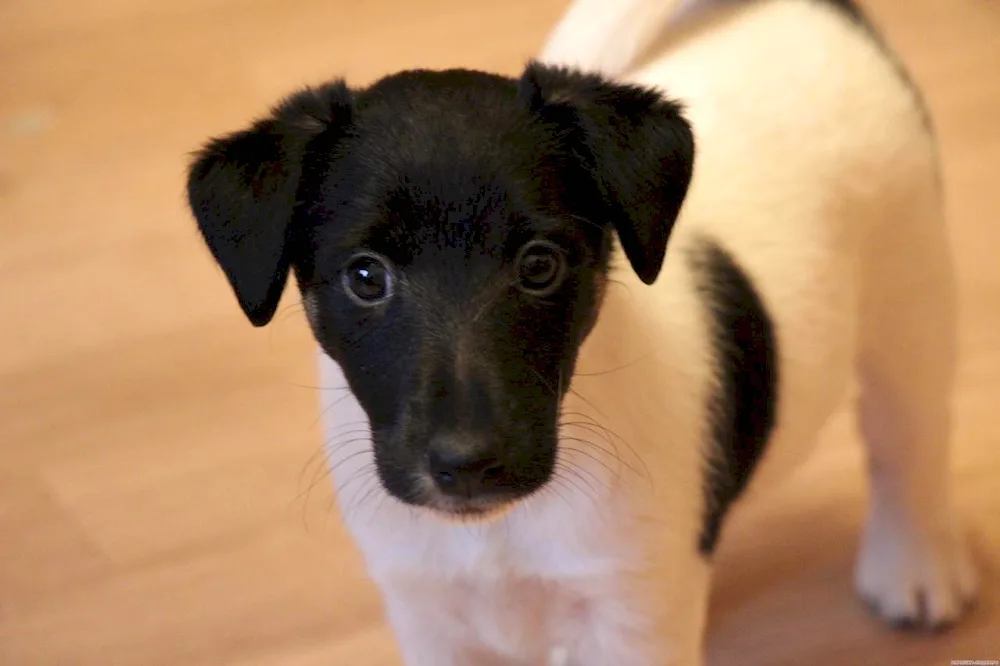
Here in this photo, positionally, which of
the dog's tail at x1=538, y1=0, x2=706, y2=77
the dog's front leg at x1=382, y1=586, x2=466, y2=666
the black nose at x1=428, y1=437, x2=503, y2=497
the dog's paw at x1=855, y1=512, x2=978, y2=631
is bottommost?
the dog's paw at x1=855, y1=512, x2=978, y2=631

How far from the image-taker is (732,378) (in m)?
1.75

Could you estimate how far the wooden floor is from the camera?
2.37 meters

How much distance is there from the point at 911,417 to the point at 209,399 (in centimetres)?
151

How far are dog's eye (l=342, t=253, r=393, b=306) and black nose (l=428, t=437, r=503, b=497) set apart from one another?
20 centimetres

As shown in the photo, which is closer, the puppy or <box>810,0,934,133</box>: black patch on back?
the puppy

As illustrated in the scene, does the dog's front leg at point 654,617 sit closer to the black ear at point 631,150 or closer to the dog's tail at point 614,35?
the black ear at point 631,150

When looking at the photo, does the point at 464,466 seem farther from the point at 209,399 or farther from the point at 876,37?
the point at 209,399

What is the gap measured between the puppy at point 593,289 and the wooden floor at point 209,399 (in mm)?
451

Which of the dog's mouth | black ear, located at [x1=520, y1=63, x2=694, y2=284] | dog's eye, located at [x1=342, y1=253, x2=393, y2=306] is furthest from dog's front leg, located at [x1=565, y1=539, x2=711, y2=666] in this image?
dog's eye, located at [x1=342, y1=253, x2=393, y2=306]

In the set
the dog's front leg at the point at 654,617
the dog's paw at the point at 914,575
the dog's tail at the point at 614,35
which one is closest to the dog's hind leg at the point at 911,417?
the dog's paw at the point at 914,575

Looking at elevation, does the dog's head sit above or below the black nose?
above

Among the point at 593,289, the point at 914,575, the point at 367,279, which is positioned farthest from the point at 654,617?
the point at 914,575

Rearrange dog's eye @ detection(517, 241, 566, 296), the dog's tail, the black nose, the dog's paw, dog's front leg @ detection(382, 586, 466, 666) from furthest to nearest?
the dog's paw < the dog's tail < dog's front leg @ detection(382, 586, 466, 666) < dog's eye @ detection(517, 241, 566, 296) < the black nose

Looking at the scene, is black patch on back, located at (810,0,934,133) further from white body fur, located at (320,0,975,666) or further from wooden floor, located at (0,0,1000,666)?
wooden floor, located at (0,0,1000,666)
